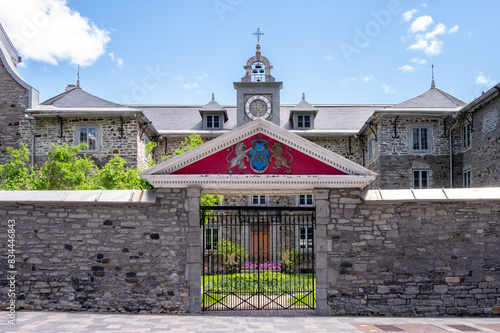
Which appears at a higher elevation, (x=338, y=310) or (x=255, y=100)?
(x=255, y=100)

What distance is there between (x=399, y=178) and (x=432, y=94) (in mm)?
4818

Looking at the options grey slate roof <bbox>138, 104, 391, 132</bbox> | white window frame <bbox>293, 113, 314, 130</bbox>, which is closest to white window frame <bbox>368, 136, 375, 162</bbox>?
grey slate roof <bbox>138, 104, 391, 132</bbox>

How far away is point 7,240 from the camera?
9.80 m

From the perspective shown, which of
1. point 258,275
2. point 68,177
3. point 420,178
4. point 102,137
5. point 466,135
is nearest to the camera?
point 258,275

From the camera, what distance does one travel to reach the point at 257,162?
9914 millimetres

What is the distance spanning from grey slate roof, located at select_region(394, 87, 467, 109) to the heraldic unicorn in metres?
12.4

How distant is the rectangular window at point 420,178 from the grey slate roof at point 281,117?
4089 mm

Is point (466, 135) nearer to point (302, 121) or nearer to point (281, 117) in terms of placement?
point (302, 121)

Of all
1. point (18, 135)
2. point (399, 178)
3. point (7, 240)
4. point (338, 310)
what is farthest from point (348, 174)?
point (18, 135)

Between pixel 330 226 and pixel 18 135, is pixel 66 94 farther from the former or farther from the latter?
pixel 330 226

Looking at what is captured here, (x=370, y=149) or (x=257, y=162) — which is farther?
(x=370, y=149)

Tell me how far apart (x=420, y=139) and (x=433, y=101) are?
2.05m

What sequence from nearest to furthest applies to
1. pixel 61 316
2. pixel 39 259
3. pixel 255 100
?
1. pixel 61 316
2. pixel 39 259
3. pixel 255 100

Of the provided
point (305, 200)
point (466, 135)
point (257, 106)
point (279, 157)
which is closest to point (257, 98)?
point (257, 106)
